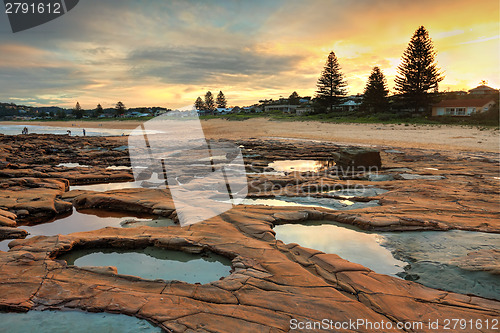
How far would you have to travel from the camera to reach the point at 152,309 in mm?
3088

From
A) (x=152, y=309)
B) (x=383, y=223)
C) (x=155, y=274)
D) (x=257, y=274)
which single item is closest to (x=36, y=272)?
(x=155, y=274)

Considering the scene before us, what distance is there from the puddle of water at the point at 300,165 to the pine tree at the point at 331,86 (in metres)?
38.4

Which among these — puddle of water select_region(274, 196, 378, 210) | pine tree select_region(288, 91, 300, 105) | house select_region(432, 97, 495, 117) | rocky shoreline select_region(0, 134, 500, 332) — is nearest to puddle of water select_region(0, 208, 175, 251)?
rocky shoreline select_region(0, 134, 500, 332)

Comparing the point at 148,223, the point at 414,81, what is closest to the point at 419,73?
the point at 414,81

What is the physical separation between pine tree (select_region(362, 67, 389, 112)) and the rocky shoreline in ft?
112

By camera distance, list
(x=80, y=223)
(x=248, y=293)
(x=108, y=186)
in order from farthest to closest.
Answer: (x=108, y=186), (x=80, y=223), (x=248, y=293)

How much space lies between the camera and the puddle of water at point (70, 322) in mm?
2898

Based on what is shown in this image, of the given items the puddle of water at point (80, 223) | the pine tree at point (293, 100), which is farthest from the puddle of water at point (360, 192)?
the pine tree at point (293, 100)

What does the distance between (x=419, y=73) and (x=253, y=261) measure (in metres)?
42.7

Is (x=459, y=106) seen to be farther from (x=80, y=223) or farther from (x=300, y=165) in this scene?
(x=80, y=223)

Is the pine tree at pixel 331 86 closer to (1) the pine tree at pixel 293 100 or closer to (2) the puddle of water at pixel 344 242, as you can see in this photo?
(1) the pine tree at pixel 293 100

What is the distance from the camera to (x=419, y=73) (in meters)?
37.9

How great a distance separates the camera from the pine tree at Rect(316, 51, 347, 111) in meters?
49.8

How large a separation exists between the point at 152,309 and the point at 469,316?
3332mm
